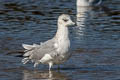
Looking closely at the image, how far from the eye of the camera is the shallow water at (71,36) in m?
10.4

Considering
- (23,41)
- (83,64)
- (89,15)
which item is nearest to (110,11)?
(89,15)

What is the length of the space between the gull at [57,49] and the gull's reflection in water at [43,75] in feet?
0.69

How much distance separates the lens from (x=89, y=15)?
58.5 feet

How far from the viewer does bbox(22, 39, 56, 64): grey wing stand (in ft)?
33.3

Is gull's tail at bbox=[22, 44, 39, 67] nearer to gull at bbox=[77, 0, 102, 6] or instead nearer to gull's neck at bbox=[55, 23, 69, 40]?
gull's neck at bbox=[55, 23, 69, 40]

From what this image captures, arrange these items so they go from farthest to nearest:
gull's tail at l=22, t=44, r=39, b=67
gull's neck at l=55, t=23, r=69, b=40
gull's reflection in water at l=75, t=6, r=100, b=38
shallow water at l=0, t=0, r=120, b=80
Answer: gull's reflection in water at l=75, t=6, r=100, b=38
gull's tail at l=22, t=44, r=39, b=67
shallow water at l=0, t=0, r=120, b=80
gull's neck at l=55, t=23, r=69, b=40

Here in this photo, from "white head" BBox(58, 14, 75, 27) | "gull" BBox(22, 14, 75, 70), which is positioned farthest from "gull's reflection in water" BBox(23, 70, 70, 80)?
"white head" BBox(58, 14, 75, 27)

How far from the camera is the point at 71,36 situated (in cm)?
1410

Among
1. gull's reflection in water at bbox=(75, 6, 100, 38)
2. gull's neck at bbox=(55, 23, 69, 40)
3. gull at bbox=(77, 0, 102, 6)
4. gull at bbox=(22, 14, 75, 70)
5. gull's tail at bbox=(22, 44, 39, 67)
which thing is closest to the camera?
gull at bbox=(22, 14, 75, 70)

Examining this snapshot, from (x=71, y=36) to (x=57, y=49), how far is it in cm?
413

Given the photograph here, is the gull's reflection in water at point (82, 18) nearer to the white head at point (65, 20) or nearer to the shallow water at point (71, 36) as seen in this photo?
the shallow water at point (71, 36)

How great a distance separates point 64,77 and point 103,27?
211 inches

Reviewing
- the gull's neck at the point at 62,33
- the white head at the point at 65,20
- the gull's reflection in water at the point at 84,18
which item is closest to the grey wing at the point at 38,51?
the gull's neck at the point at 62,33

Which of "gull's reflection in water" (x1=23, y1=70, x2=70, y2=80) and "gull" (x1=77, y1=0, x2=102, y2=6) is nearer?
"gull's reflection in water" (x1=23, y1=70, x2=70, y2=80)
